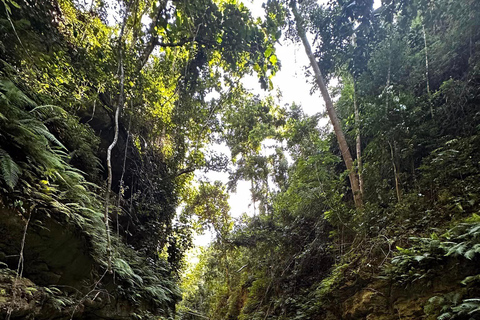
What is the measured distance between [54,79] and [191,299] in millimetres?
12175

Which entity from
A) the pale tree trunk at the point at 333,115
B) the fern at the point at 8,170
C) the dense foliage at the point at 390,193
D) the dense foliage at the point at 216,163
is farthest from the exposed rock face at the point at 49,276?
the pale tree trunk at the point at 333,115

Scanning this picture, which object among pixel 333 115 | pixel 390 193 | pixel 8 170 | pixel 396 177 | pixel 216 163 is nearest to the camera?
pixel 8 170

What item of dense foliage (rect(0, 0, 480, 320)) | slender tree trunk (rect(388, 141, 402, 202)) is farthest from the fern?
slender tree trunk (rect(388, 141, 402, 202))

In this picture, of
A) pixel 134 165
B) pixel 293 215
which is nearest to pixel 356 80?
pixel 293 215

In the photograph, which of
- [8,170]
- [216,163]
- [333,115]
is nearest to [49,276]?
[8,170]

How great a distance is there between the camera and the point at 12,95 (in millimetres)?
2686

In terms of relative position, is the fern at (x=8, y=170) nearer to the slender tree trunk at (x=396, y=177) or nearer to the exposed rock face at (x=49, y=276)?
the exposed rock face at (x=49, y=276)

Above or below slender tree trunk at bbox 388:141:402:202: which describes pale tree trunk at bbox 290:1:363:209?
above

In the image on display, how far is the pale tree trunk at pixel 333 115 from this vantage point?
5.57 m

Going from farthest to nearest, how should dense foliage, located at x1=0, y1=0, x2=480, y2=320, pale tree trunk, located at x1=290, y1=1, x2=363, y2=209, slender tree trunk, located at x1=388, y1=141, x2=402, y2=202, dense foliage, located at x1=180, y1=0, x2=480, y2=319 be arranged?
pale tree trunk, located at x1=290, y1=1, x2=363, y2=209
slender tree trunk, located at x1=388, y1=141, x2=402, y2=202
dense foliage, located at x1=180, y1=0, x2=480, y2=319
dense foliage, located at x1=0, y1=0, x2=480, y2=320

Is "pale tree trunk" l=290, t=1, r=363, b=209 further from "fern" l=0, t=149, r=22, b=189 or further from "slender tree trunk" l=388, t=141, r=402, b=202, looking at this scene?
"fern" l=0, t=149, r=22, b=189

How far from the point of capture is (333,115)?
640cm

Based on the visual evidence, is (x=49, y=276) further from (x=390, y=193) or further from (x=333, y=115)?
(x=333, y=115)

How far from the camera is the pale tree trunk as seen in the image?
5574 mm
